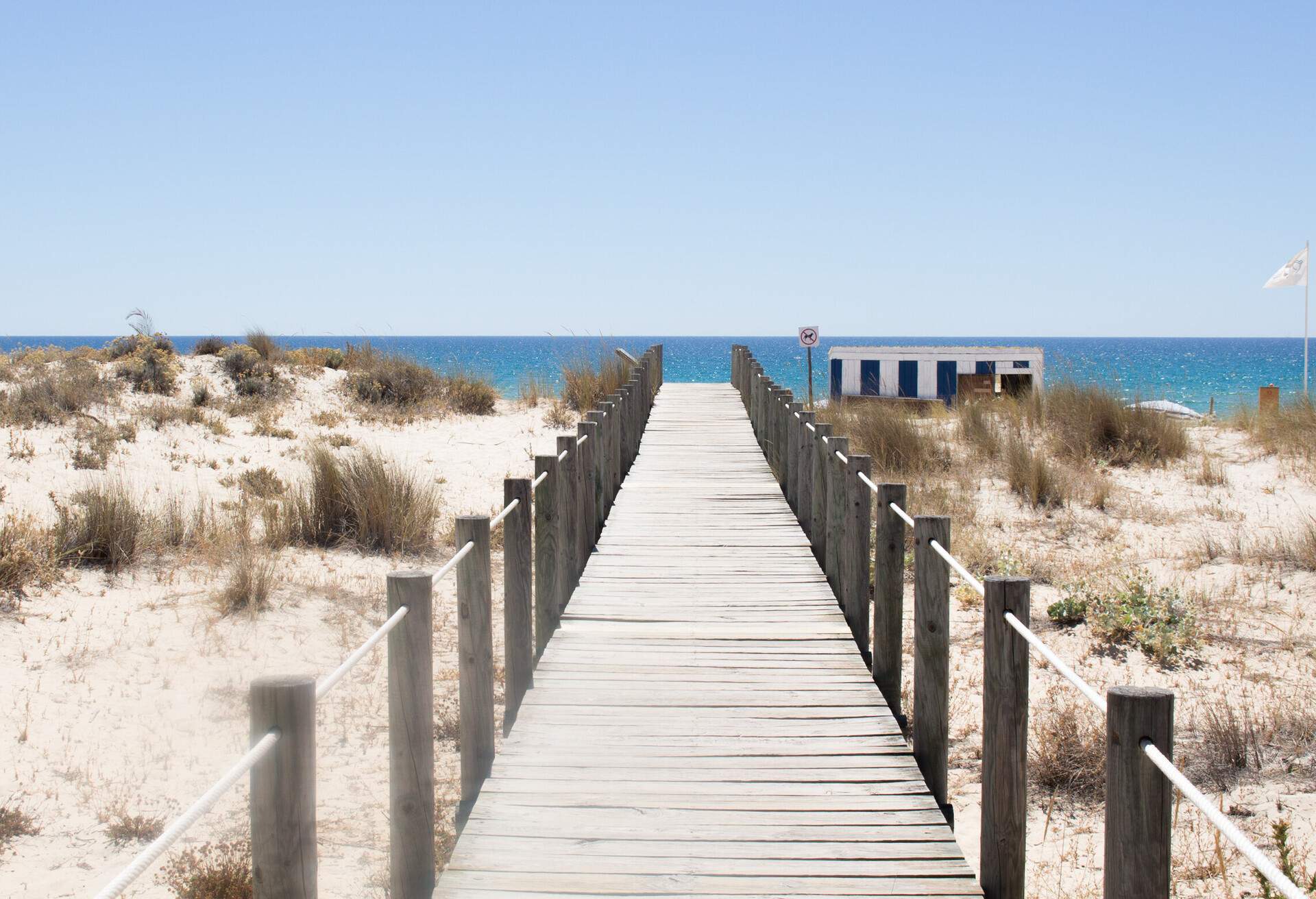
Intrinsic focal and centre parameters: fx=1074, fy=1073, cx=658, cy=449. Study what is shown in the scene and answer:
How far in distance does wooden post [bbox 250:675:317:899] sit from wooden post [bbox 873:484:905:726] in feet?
10.9

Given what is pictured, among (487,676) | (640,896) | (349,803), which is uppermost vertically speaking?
(487,676)

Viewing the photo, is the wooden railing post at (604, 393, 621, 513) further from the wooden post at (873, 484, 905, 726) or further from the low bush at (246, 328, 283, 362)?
the low bush at (246, 328, 283, 362)

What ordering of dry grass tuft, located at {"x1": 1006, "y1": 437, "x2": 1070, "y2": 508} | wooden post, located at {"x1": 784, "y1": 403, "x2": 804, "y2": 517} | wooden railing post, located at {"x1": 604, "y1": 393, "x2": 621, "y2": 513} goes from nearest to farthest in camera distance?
wooden post, located at {"x1": 784, "y1": 403, "x2": 804, "y2": 517} < wooden railing post, located at {"x1": 604, "y1": 393, "x2": 621, "y2": 513} < dry grass tuft, located at {"x1": 1006, "y1": 437, "x2": 1070, "y2": 508}

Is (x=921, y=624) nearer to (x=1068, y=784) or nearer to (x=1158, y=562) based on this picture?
(x=1068, y=784)

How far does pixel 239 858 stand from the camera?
5.03 meters

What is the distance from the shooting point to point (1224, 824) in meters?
2.21

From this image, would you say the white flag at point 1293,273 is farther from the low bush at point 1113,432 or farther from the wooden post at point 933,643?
the wooden post at point 933,643

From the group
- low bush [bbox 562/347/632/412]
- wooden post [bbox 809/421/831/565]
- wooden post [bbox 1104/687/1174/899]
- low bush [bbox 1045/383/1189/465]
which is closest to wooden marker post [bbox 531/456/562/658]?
wooden post [bbox 809/421/831/565]

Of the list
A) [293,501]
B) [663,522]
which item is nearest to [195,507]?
[293,501]

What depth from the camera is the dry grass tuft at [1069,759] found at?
18.4 ft

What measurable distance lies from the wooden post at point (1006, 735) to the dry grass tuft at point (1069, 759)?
2.10 m

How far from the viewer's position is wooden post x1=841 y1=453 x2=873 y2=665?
6281 mm

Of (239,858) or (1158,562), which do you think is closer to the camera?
(239,858)

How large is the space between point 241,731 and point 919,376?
28.9 meters
